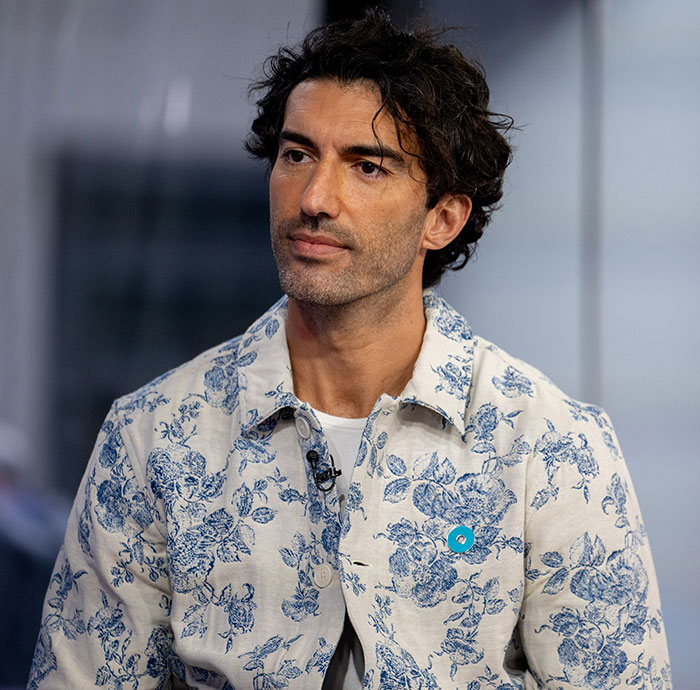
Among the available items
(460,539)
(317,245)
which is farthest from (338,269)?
(460,539)

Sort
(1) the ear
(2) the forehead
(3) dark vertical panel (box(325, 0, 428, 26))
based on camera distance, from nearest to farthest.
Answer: (2) the forehead
(1) the ear
(3) dark vertical panel (box(325, 0, 428, 26))

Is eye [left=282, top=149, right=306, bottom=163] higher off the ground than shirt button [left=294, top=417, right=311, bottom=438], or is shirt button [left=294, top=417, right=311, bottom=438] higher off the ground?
eye [left=282, top=149, right=306, bottom=163]

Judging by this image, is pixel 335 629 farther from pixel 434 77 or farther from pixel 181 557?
pixel 434 77

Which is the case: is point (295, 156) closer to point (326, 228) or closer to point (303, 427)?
point (326, 228)

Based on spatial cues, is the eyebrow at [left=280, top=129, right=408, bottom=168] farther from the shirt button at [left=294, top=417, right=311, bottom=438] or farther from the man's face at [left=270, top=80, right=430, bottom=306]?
the shirt button at [left=294, top=417, right=311, bottom=438]

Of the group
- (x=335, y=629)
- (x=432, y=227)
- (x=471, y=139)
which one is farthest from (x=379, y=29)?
(x=335, y=629)

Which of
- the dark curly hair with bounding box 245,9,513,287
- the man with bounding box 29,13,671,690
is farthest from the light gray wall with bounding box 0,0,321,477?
the man with bounding box 29,13,671,690

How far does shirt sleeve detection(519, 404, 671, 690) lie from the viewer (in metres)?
1.58

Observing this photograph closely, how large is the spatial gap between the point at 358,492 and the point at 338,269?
37 cm

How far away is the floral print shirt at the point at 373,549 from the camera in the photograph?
5.19ft

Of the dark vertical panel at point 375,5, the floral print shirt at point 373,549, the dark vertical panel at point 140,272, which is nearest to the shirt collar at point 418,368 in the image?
the floral print shirt at point 373,549

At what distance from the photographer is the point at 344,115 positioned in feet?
5.55

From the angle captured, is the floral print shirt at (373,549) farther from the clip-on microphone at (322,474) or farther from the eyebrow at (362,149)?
the eyebrow at (362,149)

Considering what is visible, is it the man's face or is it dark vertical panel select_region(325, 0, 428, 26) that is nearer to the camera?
the man's face
